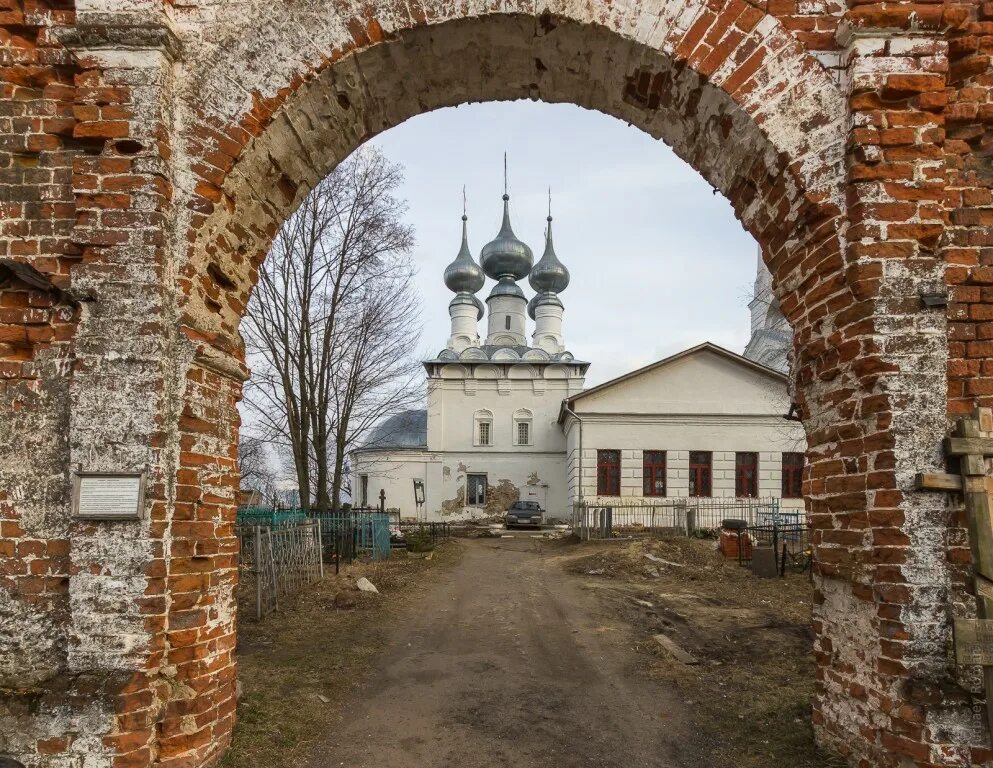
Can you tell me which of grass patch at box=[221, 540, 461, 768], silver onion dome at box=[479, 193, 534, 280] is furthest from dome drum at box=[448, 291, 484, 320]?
grass patch at box=[221, 540, 461, 768]

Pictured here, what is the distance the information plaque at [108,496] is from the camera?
3164 millimetres

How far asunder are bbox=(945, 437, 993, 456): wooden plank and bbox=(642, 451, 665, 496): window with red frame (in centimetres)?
2250

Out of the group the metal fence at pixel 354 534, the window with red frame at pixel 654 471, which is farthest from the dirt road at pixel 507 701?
the window with red frame at pixel 654 471

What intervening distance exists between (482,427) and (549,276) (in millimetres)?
10448

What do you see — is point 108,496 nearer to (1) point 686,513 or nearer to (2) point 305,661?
(2) point 305,661

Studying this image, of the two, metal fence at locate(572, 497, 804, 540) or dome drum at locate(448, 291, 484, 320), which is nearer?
metal fence at locate(572, 497, 804, 540)

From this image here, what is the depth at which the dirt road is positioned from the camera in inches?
159

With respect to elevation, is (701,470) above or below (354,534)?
above

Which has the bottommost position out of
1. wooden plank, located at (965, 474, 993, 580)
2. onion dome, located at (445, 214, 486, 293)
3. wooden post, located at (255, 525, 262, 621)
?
wooden post, located at (255, 525, 262, 621)

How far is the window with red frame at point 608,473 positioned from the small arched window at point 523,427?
6251 millimetres

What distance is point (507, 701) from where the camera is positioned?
16.4 feet

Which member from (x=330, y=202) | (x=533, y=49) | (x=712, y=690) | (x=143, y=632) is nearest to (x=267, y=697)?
(x=143, y=632)

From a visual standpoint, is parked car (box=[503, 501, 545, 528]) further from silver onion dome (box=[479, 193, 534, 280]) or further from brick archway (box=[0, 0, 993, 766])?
brick archway (box=[0, 0, 993, 766])

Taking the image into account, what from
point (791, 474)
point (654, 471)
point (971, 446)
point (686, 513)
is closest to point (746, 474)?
point (791, 474)
